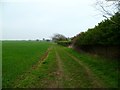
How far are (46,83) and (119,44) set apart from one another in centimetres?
1402

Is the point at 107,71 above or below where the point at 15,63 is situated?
above

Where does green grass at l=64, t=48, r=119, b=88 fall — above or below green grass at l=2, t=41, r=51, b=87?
above

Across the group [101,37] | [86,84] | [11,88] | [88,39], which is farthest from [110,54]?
[11,88]

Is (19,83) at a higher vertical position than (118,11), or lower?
lower

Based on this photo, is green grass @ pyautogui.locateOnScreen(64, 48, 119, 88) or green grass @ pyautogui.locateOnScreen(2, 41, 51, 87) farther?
green grass @ pyautogui.locateOnScreen(2, 41, 51, 87)

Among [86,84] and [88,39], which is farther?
[88,39]

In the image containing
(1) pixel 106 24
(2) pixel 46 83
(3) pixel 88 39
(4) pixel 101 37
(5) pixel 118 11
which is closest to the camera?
(2) pixel 46 83

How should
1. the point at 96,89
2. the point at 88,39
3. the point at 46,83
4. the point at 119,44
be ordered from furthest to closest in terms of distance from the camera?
the point at 88,39, the point at 119,44, the point at 46,83, the point at 96,89

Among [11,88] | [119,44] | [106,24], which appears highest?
[106,24]

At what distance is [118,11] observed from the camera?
60.2 feet

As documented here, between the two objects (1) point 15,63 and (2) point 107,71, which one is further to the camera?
(1) point 15,63

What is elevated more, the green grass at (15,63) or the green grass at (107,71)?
the green grass at (107,71)

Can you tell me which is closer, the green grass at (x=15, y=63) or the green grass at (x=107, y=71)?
the green grass at (x=107, y=71)

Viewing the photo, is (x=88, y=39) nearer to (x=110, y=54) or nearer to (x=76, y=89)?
(x=110, y=54)
